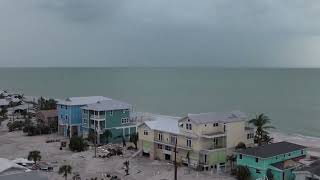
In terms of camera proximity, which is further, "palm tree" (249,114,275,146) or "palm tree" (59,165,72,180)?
"palm tree" (249,114,275,146)

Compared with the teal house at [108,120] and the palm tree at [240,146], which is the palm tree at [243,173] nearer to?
the palm tree at [240,146]

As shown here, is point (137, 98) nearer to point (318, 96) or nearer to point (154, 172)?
point (318, 96)

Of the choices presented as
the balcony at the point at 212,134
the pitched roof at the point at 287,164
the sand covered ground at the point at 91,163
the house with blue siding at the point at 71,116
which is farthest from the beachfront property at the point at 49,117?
the pitched roof at the point at 287,164

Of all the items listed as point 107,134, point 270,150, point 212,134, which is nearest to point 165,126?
point 212,134

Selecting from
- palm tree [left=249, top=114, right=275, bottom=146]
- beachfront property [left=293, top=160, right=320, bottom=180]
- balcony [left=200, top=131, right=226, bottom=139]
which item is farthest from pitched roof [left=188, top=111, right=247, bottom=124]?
beachfront property [left=293, top=160, right=320, bottom=180]

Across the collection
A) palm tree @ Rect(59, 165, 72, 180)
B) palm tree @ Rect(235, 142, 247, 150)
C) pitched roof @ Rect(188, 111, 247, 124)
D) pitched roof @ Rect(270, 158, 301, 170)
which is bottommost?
palm tree @ Rect(59, 165, 72, 180)

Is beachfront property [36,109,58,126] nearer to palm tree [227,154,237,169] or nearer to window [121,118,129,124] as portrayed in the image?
window [121,118,129,124]

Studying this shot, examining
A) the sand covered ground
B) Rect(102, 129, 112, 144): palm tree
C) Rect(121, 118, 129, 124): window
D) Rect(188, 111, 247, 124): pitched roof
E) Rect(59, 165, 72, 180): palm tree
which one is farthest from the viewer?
Rect(121, 118, 129, 124): window
